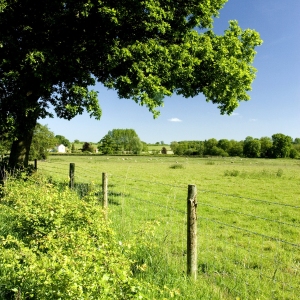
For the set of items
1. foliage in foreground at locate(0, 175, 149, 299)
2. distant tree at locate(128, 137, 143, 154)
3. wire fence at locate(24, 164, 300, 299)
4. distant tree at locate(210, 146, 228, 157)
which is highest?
distant tree at locate(128, 137, 143, 154)

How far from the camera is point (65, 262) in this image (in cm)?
324

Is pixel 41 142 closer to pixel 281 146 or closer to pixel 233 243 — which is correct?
pixel 233 243

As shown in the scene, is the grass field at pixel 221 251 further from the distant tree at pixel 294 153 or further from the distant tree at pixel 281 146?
the distant tree at pixel 294 153

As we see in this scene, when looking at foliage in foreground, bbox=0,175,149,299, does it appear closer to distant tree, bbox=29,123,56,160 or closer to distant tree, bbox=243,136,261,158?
distant tree, bbox=29,123,56,160

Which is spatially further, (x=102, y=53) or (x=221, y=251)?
(x=102, y=53)

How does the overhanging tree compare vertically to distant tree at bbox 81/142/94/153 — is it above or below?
above

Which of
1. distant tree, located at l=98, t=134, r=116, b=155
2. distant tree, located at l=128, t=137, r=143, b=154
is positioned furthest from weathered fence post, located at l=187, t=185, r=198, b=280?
distant tree, located at l=128, t=137, r=143, b=154

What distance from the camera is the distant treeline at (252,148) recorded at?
108 metres

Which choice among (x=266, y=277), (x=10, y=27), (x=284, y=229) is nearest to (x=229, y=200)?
(x=284, y=229)

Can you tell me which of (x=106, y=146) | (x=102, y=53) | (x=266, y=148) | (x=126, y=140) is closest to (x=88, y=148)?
(x=106, y=146)

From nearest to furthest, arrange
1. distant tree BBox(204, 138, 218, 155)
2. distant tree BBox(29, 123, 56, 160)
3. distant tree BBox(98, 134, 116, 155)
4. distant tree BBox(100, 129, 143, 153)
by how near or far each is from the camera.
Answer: distant tree BBox(29, 123, 56, 160)
distant tree BBox(204, 138, 218, 155)
distant tree BBox(98, 134, 116, 155)
distant tree BBox(100, 129, 143, 153)

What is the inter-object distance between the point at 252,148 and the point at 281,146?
10.0m

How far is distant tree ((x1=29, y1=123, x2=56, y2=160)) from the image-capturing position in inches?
1951

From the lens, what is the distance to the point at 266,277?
6.56 meters
